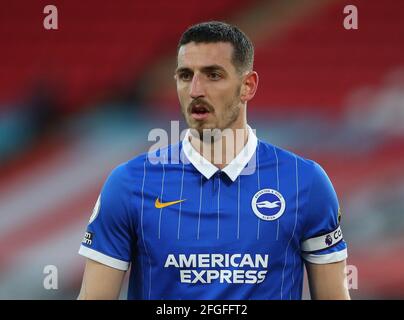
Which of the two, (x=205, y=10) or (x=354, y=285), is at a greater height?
(x=205, y=10)

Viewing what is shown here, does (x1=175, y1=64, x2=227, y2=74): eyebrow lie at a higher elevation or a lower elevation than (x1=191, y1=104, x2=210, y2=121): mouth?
higher

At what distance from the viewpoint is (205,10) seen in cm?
461

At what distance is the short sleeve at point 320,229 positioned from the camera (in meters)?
2.00

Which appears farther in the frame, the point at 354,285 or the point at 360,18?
the point at 360,18

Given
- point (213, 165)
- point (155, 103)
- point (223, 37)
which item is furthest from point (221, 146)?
point (155, 103)

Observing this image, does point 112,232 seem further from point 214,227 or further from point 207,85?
point 207,85

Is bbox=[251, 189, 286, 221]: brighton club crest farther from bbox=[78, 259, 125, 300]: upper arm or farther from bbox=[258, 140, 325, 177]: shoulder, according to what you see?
bbox=[78, 259, 125, 300]: upper arm

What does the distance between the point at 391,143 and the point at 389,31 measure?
2.49 ft

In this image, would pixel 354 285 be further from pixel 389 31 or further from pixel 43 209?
pixel 43 209

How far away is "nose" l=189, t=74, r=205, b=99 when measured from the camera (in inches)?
76.2

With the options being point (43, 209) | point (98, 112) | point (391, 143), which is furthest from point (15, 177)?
point (391, 143)

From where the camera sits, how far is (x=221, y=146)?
2.06m

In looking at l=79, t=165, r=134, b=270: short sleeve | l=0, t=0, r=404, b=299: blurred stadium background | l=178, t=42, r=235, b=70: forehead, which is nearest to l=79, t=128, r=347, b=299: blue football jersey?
l=79, t=165, r=134, b=270: short sleeve

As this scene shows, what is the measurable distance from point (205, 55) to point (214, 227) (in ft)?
1.60
